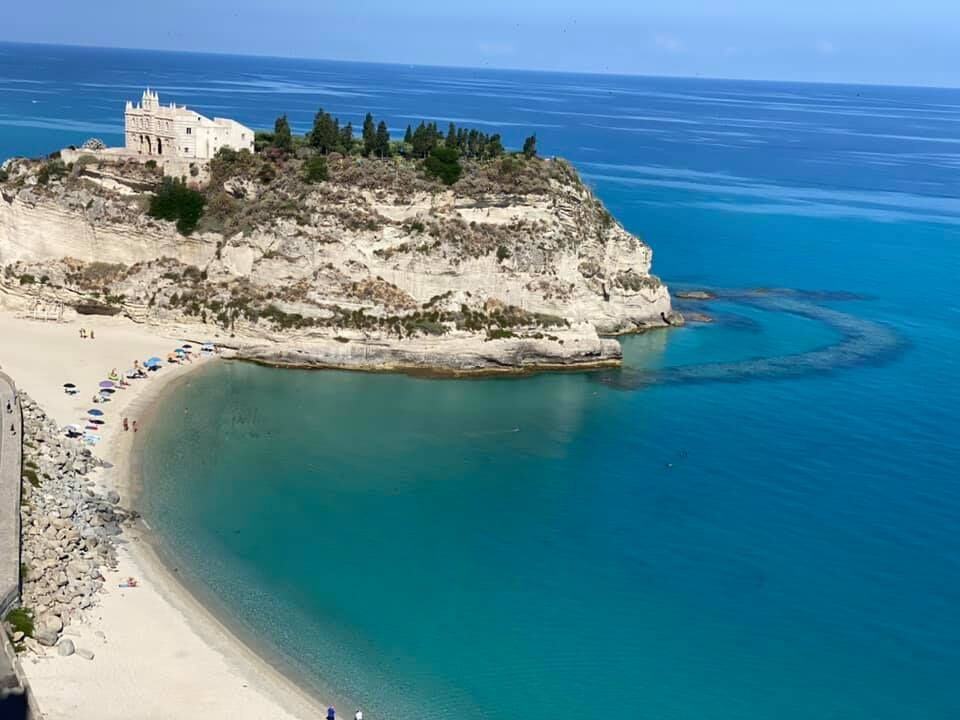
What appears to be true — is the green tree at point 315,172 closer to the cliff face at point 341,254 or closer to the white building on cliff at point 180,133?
the cliff face at point 341,254

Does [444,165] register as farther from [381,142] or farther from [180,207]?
[180,207]

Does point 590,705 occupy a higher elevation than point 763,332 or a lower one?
lower

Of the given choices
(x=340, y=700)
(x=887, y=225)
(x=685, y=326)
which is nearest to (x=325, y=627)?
(x=340, y=700)

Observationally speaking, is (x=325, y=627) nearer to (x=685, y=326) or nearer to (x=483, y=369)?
(x=483, y=369)

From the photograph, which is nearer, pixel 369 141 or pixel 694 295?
pixel 369 141

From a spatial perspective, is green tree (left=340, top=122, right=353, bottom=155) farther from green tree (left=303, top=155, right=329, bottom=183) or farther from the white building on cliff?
the white building on cliff

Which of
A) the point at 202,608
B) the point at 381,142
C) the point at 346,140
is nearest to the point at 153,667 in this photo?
the point at 202,608
